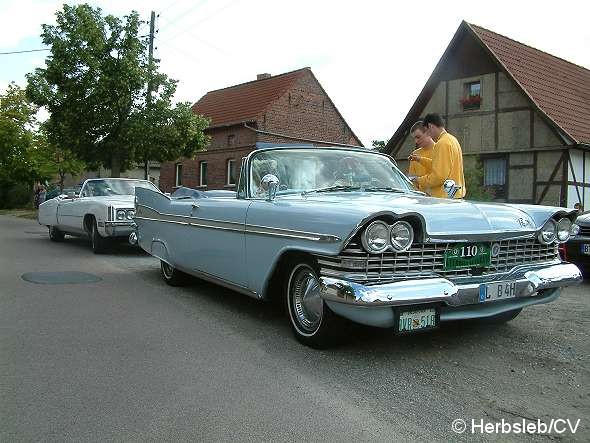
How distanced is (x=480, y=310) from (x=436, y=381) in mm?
713

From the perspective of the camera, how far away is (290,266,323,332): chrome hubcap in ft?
13.9

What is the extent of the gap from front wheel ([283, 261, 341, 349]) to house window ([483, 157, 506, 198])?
16.8 metres

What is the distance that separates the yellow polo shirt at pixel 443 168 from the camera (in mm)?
5863

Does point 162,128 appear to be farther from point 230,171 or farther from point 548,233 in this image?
point 548,233

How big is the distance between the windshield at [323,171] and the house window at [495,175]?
15.5m

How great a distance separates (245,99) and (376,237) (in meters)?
29.5

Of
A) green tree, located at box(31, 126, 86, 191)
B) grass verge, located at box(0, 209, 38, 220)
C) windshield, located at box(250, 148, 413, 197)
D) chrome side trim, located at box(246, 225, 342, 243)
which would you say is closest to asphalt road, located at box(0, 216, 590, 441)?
chrome side trim, located at box(246, 225, 342, 243)

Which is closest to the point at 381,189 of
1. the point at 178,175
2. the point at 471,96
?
the point at 471,96

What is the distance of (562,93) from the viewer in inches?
823

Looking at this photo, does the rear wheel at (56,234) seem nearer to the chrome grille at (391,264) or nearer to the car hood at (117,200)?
the car hood at (117,200)

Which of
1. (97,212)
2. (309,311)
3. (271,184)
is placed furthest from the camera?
(97,212)

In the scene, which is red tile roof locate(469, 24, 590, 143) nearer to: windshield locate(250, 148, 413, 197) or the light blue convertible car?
windshield locate(250, 148, 413, 197)

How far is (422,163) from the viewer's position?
635 cm

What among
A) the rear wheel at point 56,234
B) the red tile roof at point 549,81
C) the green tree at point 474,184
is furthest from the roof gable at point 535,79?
the rear wheel at point 56,234
